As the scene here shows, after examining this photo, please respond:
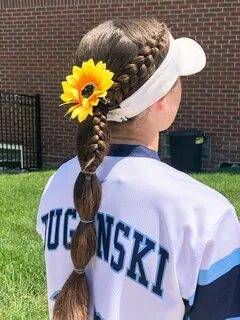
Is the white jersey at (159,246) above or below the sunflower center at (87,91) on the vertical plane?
below

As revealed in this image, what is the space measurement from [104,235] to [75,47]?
9693 millimetres

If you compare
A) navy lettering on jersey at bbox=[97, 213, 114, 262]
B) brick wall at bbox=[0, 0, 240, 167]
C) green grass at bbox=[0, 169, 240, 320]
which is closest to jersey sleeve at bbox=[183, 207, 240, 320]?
navy lettering on jersey at bbox=[97, 213, 114, 262]

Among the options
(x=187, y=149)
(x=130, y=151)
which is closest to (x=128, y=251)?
(x=130, y=151)

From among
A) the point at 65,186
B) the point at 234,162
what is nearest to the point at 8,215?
the point at 65,186

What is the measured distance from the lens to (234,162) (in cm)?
966

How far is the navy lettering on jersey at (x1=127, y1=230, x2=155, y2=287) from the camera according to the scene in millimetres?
1421

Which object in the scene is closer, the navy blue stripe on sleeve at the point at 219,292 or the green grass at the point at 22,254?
the navy blue stripe on sleeve at the point at 219,292

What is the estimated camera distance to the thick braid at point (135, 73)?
4.84ft

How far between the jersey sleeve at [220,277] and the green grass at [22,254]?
2.28 m

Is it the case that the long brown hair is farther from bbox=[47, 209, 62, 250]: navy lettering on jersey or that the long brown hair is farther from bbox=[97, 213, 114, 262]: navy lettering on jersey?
bbox=[47, 209, 62, 250]: navy lettering on jersey

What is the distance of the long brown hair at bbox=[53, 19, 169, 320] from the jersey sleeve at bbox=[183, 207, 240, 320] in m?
0.31

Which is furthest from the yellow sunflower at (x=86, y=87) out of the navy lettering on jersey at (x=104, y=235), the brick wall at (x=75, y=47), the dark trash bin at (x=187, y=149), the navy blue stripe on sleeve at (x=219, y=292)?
the brick wall at (x=75, y=47)

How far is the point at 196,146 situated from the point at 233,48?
1834 mm

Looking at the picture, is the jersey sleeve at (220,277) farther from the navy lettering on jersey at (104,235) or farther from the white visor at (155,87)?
the white visor at (155,87)
